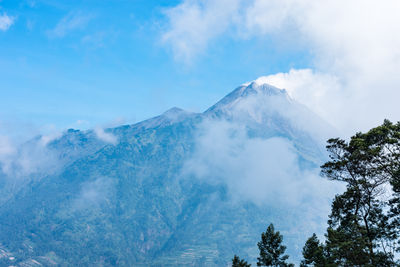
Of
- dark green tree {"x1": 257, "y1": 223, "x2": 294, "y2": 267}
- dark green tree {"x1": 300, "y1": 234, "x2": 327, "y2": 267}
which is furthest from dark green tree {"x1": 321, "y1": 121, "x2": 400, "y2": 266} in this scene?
dark green tree {"x1": 257, "y1": 223, "x2": 294, "y2": 267}

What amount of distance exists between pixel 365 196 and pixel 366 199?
13.6 inches

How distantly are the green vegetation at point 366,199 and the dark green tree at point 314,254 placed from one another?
245 inches

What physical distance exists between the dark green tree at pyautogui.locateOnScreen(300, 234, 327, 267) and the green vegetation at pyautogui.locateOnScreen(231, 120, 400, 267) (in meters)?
6.22

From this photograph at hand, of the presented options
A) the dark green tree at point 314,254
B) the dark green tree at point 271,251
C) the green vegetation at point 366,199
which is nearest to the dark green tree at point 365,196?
the green vegetation at point 366,199

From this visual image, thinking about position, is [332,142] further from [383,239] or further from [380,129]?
[383,239]

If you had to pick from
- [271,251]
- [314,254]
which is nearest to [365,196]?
[314,254]

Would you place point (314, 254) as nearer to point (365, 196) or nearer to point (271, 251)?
point (271, 251)

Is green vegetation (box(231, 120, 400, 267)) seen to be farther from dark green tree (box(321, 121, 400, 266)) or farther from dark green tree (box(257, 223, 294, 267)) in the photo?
dark green tree (box(257, 223, 294, 267))

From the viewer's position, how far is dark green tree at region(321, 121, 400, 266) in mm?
32094

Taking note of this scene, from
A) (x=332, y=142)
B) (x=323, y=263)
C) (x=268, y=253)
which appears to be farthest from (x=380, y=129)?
(x=268, y=253)

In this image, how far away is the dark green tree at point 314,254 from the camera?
42375 mm

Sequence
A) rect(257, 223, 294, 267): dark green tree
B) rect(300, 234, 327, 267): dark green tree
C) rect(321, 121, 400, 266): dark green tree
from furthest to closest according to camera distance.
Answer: rect(257, 223, 294, 267): dark green tree < rect(300, 234, 327, 267): dark green tree < rect(321, 121, 400, 266): dark green tree

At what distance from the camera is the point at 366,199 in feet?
113

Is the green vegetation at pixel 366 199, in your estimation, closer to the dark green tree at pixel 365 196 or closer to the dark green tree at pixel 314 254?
the dark green tree at pixel 365 196
